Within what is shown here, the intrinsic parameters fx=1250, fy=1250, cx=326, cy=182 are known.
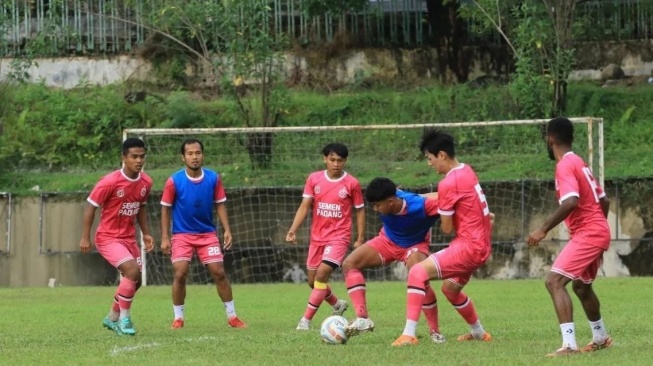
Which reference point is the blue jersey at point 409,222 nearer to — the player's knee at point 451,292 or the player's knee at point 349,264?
the player's knee at point 349,264

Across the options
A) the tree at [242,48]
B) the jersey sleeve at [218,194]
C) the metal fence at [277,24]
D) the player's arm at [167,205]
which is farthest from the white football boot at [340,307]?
the metal fence at [277,24]

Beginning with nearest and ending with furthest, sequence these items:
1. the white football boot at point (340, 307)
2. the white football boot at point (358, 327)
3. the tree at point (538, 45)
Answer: the white football boot at point (358, 327) < the white football boot at point (340, 307) < the tree at point (538, 45)

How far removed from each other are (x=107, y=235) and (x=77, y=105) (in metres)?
15.5

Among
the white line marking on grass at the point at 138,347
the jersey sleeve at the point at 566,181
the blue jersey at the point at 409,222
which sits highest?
Answer: the jersey sleeve at the point at 566,181

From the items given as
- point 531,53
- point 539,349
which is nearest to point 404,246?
point 539,349

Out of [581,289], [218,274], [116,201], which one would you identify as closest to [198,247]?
[218,274]

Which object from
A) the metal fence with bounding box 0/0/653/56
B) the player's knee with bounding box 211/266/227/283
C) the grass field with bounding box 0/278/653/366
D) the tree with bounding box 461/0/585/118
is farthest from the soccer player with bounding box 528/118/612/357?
the metal fence with bounding box 0/0/653/56

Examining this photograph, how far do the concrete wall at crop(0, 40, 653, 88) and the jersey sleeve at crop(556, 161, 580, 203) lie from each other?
63.3 feet

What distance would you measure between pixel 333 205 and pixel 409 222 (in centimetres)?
254

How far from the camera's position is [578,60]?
2886cm

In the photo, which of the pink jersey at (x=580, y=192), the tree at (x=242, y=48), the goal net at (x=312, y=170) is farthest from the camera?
the tree at (x=242, y=48)

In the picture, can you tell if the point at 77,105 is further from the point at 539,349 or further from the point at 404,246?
the point at 539,349

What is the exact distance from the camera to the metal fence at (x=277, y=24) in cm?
2922

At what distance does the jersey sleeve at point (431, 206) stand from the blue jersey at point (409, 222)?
0.02 meters
